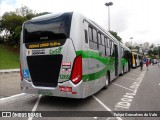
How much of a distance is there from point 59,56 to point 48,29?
113 cm

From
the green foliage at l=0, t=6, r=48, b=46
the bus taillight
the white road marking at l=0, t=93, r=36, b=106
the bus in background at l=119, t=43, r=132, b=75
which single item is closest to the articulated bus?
the bus taillight

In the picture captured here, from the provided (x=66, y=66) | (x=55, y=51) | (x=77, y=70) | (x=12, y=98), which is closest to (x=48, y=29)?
(x=55, y=51)

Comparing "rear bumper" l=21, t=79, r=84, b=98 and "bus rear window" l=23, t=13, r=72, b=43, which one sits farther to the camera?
"bus rear window" l=23, t=13, r=72, b=43

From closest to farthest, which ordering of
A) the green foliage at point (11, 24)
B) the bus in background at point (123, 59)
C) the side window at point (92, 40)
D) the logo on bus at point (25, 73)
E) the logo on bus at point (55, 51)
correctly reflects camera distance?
the logo on bus at point (55, 51) → the logo on bus at point (25, 73) → the side window at point (92, 40) → the bus in background at point (123, 59) → the green foliage at point (11, 24)

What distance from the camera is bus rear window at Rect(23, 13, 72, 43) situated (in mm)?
7375

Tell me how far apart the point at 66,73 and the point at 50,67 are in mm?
719

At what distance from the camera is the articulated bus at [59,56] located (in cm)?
712

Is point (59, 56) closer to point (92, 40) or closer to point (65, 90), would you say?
point (65, 90)

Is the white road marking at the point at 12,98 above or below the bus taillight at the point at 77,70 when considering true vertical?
below

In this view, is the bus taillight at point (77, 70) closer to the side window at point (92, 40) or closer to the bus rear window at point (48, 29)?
the bus rear window at point (48, 29)

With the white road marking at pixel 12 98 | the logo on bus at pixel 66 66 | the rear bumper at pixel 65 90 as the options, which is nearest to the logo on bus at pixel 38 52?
the logo on bus at pixel 66 66

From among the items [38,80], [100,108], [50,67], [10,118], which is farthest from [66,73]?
[10,118]

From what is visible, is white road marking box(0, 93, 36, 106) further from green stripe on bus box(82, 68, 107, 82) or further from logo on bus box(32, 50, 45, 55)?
green stripe on bus box(82, 68, 107, 82)

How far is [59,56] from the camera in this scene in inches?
288
